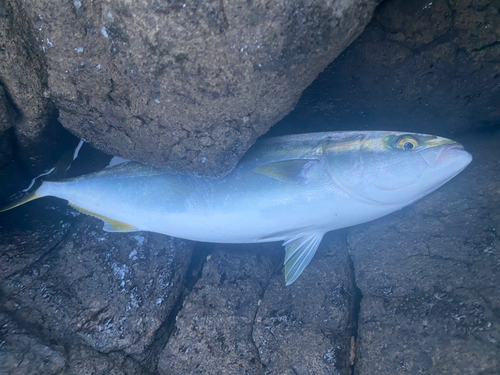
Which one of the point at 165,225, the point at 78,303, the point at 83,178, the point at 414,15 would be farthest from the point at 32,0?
the point at 414,15

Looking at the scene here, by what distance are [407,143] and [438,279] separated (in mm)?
912

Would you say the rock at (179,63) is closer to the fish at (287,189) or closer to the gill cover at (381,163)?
the fish at (287,189)

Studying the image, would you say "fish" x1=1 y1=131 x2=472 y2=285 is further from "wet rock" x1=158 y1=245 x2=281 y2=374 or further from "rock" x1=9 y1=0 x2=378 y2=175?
"rock" x1=9 y1=0 x2=378 y2=175

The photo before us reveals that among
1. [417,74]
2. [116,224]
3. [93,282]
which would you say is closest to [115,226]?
[116,224]

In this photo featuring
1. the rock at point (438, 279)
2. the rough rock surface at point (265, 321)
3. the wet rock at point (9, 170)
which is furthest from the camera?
the wet rock at point (9, 170)

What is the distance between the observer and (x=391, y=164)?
1947 millimetres

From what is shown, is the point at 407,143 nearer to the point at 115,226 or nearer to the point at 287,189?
the point at 287,189

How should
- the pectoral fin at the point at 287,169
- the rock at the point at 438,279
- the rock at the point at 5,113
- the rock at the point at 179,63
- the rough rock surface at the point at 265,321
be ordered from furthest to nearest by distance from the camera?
the pectoral fin at the point at 287,169, the rough rock surface at the point at 265,321, the rock at the point at 5,113, the rock at the point at 438,279, the rock at the point at 179,63

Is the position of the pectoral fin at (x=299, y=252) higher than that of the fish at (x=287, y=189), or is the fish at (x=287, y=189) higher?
the fish at (x=287, y=189)

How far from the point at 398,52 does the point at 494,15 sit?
52 centimetres

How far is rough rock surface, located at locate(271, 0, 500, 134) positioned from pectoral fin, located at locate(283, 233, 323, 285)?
40.0 inches

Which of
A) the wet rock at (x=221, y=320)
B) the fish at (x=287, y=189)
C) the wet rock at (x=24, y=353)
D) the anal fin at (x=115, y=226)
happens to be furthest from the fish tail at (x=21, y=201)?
the wet rock at (x=221, y=320)

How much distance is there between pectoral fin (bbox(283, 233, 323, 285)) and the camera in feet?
6.91

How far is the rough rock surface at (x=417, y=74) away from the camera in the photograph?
1671 mm
